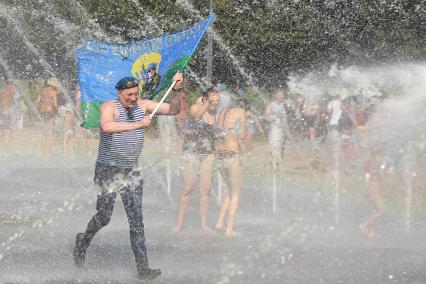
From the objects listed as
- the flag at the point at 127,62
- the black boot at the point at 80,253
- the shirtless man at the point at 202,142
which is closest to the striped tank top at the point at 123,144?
the black boot at the point at 80,253

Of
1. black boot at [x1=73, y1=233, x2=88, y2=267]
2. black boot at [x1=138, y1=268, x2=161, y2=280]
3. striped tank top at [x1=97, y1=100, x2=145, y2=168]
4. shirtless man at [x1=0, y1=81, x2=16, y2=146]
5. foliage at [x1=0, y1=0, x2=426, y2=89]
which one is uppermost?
foliage at [x1=0, y1=0, x2=426, y2=89]

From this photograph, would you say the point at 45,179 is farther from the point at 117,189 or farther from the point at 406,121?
the point at 117,189

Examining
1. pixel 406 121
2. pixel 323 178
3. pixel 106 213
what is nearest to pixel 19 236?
pixel 106 213

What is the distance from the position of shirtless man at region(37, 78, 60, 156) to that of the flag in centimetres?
816

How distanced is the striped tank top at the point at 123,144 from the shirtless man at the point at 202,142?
6.88 ft

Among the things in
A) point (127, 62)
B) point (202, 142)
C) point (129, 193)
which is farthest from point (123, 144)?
point (202, 142)

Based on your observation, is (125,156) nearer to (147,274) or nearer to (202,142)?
(147,274)

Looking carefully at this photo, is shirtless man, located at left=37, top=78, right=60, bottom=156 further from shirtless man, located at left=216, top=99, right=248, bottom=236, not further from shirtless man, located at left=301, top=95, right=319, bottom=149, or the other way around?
shirtless man, located at left=216, top=99, right=248, bottom=236

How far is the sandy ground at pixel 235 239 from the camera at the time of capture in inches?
263

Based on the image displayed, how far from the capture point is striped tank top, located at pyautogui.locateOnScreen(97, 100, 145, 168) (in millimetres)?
6488

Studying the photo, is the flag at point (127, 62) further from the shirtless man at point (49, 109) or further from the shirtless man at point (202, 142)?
the shirtless man at point (49, 109)

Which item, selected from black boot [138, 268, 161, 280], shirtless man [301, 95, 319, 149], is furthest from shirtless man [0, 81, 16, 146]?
black boot [138, 268, 161, 280]

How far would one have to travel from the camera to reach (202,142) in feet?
28.5

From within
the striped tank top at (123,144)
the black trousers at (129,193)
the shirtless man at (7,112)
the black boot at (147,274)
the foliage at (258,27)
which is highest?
the foliage at (258,27)
